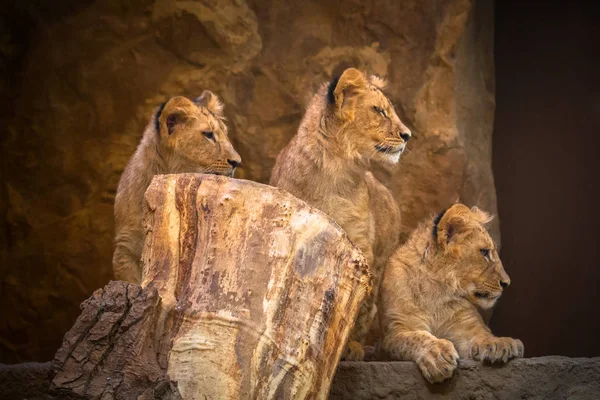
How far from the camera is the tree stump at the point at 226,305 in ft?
12.8

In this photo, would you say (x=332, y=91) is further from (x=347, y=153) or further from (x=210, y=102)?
(x=210, y=102)

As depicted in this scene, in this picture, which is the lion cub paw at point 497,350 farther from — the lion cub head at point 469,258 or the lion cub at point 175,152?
the lion cub at point 175,152

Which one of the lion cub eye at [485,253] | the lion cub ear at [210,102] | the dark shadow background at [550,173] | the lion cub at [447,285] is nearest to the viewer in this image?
the lion cub at [447,285]

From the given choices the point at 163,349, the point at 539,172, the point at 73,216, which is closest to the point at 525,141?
the point at 539,172

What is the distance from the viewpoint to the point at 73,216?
7281mm

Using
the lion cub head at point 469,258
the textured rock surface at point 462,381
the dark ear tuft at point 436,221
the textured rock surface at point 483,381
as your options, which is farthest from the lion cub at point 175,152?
the textured rock surface at point 483,381

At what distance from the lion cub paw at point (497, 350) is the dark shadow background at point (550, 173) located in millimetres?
1887

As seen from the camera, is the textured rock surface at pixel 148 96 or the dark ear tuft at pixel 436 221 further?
the textured rock surface at pixel 148 96

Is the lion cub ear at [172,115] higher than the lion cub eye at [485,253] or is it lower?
higher

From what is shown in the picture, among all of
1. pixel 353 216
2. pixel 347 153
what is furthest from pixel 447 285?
pixel 347 153

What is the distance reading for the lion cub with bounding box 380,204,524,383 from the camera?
5.65 metres

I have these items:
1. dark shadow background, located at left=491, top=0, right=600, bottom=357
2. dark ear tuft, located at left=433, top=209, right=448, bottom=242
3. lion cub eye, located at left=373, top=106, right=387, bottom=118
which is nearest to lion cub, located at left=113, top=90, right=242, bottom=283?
lion cub eye, located at left=373, top=106, right=387, bottom=118

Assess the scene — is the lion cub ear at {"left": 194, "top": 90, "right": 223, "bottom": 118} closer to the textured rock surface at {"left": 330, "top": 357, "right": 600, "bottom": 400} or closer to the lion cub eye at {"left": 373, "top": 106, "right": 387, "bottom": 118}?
the lion cub eye at {"left": 373, "top": 106, "right": 387, "bottom": 118}

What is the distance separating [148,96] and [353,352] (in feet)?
9.83
